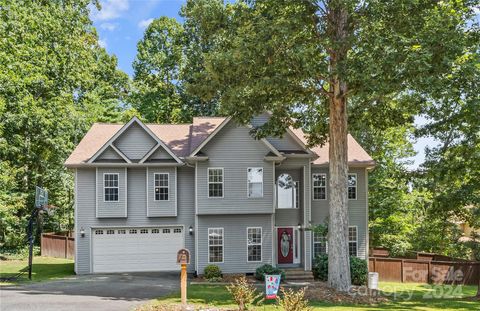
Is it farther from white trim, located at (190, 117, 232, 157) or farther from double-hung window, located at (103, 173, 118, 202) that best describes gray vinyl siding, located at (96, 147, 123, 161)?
white trim, located at (190, 117, 232, 157)

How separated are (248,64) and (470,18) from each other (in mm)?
8837

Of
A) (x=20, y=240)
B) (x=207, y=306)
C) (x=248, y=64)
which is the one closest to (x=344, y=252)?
(x=207, y=306)

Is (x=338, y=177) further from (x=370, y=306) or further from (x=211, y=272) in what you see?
(x=211, y=272)

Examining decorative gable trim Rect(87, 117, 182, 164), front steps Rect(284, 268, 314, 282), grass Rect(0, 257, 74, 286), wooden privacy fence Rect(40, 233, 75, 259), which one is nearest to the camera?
grass Rect(0, 257, 74, 286)

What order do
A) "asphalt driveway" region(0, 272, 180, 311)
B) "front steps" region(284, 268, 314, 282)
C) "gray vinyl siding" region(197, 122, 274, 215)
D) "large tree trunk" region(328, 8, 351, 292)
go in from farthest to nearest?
"gray vinyl siding" region(197, 122, 274, 215) < "front steps" region(284, 268, 314, 282) < "large tree trunk" region(328, 8, 351, 292) < "asphalt driveway" region(0, 272, 180, 311)

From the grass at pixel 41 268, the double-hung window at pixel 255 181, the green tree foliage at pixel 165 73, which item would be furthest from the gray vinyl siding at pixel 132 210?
the green tree foliage at pixel 165 73

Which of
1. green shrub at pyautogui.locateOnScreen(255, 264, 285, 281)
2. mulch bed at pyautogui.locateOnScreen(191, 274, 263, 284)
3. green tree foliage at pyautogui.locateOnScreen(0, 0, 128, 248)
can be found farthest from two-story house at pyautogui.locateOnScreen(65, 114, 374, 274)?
green tree foliage at pyautogui.locateOnScreen(0, 0, 128, 248)

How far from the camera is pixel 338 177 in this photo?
1859 centimetres

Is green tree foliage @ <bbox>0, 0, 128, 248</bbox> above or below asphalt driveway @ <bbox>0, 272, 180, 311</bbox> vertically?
above

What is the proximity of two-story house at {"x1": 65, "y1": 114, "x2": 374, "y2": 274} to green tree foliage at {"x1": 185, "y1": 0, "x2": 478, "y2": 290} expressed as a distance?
397 cm

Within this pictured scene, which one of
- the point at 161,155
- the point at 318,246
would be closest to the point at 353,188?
the point at 318,246

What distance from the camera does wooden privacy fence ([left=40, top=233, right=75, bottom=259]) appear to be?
29844mm

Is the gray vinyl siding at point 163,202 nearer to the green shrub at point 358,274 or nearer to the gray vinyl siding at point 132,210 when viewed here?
the gray vinyl siding at point 132,210

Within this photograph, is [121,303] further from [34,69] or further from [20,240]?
[34,69]
